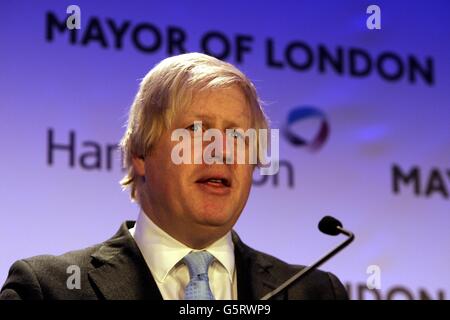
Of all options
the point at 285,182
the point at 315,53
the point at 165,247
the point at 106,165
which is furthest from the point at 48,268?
the point at 315,53

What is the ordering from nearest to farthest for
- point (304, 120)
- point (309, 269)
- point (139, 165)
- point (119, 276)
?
point (309, 269), point (119, 276), point (139, 165), point (304, 120)

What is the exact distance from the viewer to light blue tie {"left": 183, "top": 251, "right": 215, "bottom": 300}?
210 cm

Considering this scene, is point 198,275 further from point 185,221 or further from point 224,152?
point 224,152

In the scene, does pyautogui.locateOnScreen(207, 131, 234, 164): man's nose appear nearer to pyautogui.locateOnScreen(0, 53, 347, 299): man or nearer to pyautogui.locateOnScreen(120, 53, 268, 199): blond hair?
pyautogui.locateOnScreen(0, 53, 347, 299): man

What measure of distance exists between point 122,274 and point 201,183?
287 millimetres

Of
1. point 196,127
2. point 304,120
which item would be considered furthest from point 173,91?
point 304,120

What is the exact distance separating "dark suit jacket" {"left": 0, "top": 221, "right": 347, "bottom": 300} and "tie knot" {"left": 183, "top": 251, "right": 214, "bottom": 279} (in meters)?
0.09

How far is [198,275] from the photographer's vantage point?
7.02 feet

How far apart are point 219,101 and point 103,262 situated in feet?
1.58

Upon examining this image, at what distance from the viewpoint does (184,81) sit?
2238mm

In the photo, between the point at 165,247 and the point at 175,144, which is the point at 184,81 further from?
the point at 165,247
